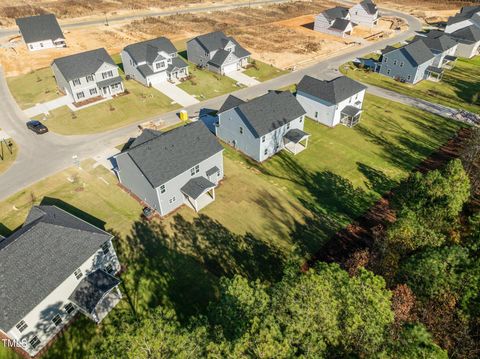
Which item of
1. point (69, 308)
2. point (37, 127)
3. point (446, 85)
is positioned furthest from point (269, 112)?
point (446, 85)

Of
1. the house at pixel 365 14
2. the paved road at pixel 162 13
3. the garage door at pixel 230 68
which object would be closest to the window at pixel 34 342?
Result: the garage door at pixel 230 68

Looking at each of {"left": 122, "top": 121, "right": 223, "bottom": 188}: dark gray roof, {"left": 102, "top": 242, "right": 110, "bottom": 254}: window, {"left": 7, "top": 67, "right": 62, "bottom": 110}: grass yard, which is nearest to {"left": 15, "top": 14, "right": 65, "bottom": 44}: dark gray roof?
{"left": 7, "top": 67, "right": 62, "bottom": 110}: grass yard

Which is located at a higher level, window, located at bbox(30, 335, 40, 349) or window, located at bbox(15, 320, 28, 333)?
window, located at bbox(15, 320, 28, 333)

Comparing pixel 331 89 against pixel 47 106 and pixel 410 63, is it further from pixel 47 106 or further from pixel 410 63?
pixel 47 106

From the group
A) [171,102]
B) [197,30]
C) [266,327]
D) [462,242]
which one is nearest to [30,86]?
[171,102]

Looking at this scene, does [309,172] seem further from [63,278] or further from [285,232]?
[63,278]

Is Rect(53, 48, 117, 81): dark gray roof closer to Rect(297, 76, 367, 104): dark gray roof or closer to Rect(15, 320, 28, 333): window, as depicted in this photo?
Rect(297, 76, 367, 104): dark gray roof
